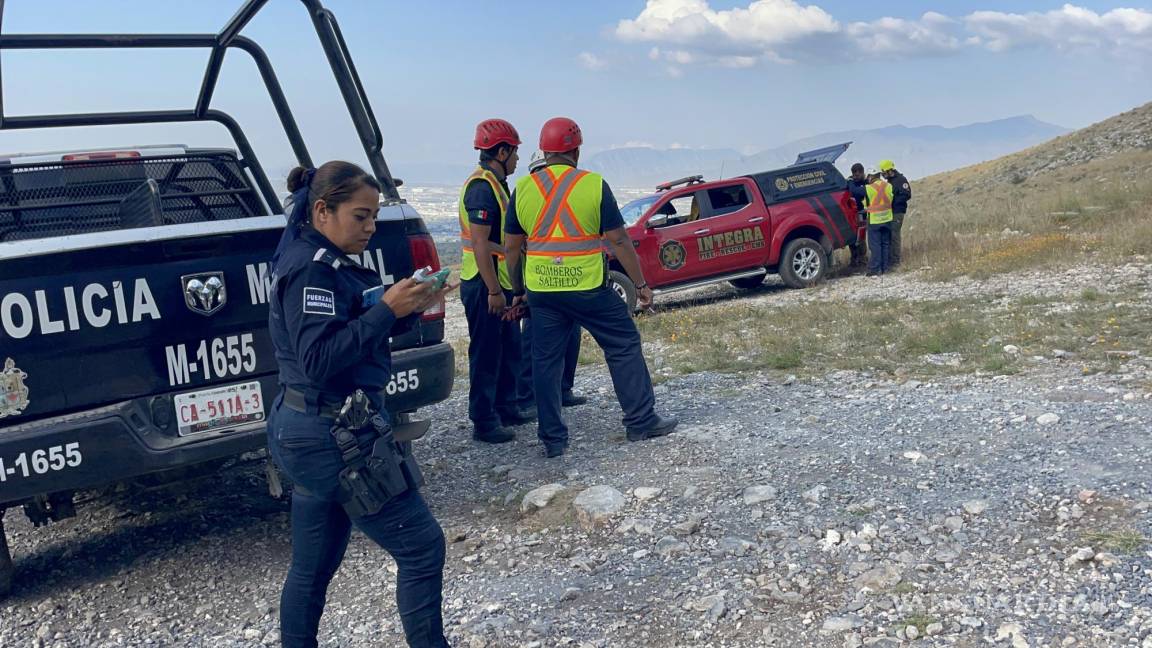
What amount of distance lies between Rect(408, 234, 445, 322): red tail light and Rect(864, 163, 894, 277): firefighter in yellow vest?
10.2 meters

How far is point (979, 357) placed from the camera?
7.12 meters

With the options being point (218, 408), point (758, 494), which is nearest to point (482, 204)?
point (218, 408)

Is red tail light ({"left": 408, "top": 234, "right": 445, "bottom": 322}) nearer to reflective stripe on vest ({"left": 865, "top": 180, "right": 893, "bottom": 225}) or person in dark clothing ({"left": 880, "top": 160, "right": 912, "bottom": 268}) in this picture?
reflective stripe on vest ({"left": 865, "top": 180, "right": 893, "bottom": 225})

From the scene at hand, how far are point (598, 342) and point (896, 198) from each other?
985cm

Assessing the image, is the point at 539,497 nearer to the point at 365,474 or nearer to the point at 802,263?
the point at 365,474

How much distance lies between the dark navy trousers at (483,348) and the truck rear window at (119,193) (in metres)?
1.42

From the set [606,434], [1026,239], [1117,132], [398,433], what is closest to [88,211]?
[398,433]

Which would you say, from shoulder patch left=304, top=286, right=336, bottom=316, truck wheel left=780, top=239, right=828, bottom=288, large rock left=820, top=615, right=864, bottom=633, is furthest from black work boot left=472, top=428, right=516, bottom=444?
truck wheel left=780, top=239, right=828, bottom=288

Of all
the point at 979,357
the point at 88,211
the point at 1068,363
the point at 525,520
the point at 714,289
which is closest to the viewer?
the point at 525,520

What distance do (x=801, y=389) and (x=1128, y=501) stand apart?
2.90 m

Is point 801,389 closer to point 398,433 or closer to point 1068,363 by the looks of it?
point 1068,363

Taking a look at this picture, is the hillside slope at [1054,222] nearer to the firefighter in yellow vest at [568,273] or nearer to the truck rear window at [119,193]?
the firefighter in yellow vest at [568,273]

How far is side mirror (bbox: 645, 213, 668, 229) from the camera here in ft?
43.3

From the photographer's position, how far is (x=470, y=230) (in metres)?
5.99
